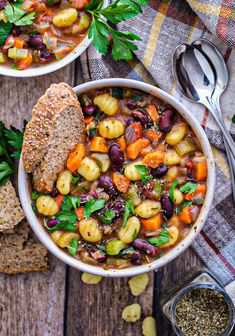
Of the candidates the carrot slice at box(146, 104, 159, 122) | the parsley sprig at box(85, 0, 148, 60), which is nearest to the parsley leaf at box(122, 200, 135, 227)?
the carrot slice at box(146, 104, 159, 122)

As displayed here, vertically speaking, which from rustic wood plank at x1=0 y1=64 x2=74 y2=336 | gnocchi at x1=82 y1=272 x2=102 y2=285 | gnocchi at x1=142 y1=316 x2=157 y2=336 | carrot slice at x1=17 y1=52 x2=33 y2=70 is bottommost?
rustic wood plank at x1=0 y1=64 x2=74 y2=336

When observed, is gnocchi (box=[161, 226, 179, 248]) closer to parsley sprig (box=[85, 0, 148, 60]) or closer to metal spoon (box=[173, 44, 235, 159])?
metal spoon (box=[173, 44, 235, 159])

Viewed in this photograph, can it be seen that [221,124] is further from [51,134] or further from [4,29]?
[4,29]

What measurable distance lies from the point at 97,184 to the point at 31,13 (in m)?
0.97

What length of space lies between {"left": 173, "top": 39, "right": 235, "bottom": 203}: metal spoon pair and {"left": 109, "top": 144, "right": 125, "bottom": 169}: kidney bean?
Answer: 1.82ft

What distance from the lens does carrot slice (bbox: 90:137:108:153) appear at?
2.80 m

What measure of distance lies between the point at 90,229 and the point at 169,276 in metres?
0.67

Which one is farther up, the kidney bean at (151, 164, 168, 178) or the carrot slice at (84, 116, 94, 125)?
the carrot slice at (84, 116, 94, 125)

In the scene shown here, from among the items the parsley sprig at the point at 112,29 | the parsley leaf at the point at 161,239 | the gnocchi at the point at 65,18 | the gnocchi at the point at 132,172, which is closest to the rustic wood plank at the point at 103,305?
the parsley leaf at the point at 161,239

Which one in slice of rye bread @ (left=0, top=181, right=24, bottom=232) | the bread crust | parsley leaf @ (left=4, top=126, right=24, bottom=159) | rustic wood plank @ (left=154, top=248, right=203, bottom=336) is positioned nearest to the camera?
the bread crust

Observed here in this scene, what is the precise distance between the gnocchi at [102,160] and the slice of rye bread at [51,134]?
116 millimetres

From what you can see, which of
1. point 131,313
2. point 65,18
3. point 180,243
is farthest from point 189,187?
point 65,18

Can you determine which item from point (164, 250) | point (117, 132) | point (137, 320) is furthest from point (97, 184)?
point (137, 320)

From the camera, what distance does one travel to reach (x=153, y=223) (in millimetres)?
2795
